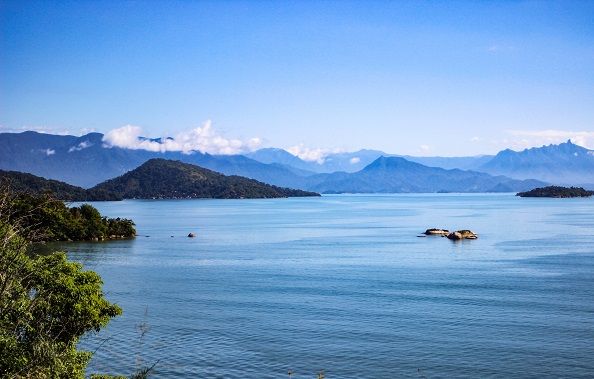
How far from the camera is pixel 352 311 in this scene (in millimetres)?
55875

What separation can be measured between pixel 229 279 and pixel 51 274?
39.9 m

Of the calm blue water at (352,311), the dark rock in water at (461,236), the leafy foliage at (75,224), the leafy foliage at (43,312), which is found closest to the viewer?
the leafy foliage at (43,312)

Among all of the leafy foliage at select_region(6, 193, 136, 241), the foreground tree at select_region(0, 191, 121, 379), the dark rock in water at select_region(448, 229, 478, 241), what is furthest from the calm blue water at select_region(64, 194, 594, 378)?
the leafy foliage at select_region(6, 193, 136, 241)

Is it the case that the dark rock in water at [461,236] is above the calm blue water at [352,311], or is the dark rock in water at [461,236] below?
above

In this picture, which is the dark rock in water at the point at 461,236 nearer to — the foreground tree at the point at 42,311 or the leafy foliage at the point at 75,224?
the leafy foliage at the point at 75,224

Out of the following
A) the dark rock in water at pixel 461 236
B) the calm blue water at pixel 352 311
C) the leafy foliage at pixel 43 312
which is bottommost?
the calm blue water at pixel 352 311

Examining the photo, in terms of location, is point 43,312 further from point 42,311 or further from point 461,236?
point 461,236

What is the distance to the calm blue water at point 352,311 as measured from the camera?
135ft

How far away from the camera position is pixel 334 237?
134000mm

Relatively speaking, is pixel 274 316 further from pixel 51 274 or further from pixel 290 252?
pixel 290 252

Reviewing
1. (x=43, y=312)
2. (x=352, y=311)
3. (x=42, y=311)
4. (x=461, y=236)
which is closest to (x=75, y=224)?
(x=461, y=236)

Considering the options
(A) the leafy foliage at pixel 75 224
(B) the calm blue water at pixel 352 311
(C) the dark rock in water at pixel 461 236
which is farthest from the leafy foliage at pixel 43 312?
(C) the dark rock in water at pixel 461 236

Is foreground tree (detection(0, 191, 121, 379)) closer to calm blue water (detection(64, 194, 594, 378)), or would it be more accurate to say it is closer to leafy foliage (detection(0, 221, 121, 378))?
leafy foliage (detection(0, 221, 121, 378))

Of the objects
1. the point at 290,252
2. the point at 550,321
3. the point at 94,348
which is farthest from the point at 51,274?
the point at 290,252
